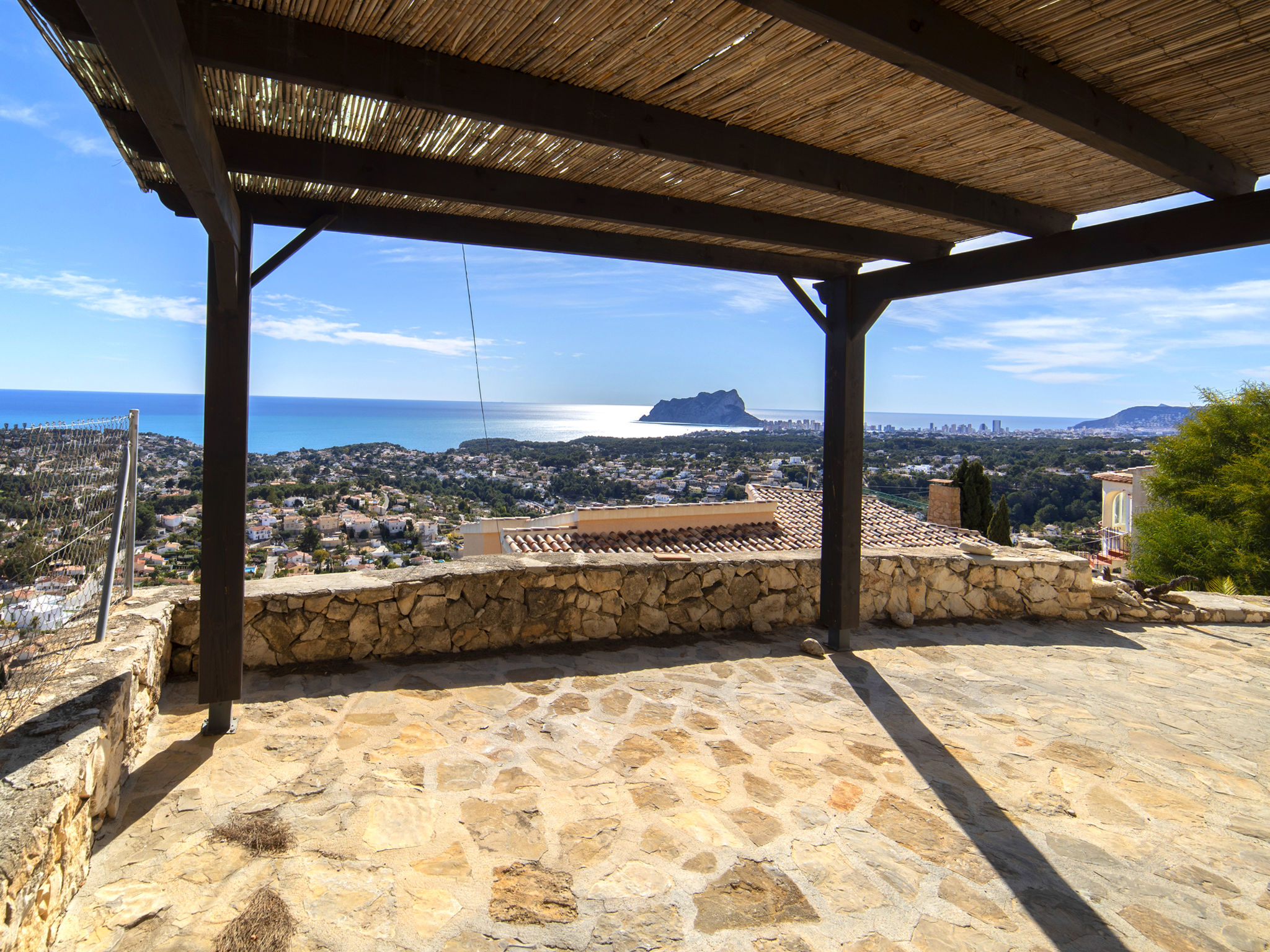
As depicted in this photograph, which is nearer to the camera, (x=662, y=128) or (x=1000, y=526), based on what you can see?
(x=662, y=128)

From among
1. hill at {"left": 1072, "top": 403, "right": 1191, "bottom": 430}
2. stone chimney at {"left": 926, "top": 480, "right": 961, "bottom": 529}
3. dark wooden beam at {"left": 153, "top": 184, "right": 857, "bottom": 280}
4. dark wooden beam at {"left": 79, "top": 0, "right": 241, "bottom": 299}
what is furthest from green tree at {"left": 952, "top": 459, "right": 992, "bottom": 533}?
hill at {"left": 1072, "top": 403, "right": 1191, "bottom": 430}

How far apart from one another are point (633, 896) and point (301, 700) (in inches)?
86.2

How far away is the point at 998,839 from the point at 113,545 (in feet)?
13.3

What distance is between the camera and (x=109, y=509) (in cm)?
310

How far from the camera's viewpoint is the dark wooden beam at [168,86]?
1161mm

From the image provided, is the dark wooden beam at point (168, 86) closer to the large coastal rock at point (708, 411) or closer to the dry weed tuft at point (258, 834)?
the dry weed tuft at point (258, 834)

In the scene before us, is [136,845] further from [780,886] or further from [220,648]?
[780,886]

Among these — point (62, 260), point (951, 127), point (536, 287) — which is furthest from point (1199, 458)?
point (536, 287)

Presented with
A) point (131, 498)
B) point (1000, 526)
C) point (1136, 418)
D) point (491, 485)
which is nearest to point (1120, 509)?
point (1000, 526)

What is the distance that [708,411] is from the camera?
33.3 metres

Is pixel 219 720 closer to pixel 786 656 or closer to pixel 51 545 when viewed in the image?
pixel 51 545

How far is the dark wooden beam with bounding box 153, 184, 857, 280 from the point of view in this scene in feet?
10.1

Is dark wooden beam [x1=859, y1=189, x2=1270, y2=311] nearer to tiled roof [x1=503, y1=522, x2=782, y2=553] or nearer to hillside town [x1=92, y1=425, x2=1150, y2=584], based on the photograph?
hillside town [x1=92, y1=425, x2=1150, y2=584]

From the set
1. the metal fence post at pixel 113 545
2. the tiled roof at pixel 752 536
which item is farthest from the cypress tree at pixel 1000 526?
the metal fence post at pixel 113 545
